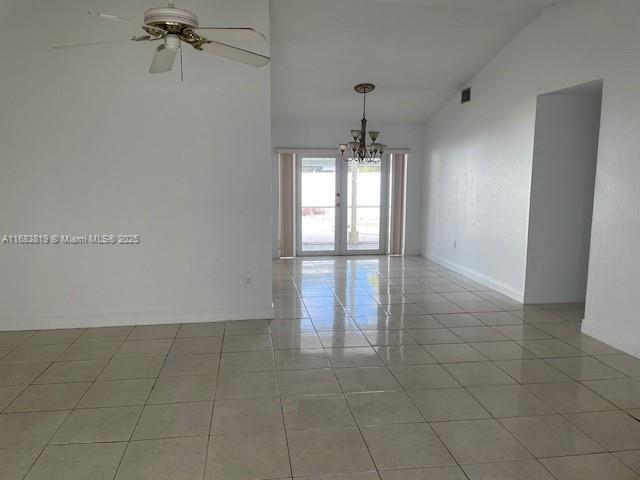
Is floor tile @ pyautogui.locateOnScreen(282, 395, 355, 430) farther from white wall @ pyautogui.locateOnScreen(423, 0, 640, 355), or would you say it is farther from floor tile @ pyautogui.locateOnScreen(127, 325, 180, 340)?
white wall @ pyautogui.locateOnScreen(423, 0, 640, 355)

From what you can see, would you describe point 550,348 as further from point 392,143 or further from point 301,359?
point 392,143

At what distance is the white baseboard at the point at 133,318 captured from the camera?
4.18 m

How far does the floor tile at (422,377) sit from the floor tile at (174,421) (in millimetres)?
1261

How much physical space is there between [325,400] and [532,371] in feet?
5.00

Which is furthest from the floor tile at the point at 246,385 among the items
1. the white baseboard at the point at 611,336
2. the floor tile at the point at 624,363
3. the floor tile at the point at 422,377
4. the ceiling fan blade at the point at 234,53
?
the white baseboard at the point at 611,336

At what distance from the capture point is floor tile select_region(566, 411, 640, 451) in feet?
8.02

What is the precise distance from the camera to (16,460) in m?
2.25

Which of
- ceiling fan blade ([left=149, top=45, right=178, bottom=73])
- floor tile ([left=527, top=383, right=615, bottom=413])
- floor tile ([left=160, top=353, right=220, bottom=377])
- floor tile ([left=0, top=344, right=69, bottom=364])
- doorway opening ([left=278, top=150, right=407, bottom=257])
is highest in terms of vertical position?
ceiling fan blade ([left=149, top=45, right=178, bottom=73])

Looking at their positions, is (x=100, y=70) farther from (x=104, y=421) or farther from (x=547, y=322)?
(x=547, y=322)

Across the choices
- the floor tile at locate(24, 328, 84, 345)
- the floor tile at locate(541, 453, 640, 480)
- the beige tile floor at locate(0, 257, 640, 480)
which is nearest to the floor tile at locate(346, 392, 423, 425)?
the beige tile floor at locate(0, 257, 640, 480)

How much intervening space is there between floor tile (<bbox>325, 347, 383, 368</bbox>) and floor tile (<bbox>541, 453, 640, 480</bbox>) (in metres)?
1.40

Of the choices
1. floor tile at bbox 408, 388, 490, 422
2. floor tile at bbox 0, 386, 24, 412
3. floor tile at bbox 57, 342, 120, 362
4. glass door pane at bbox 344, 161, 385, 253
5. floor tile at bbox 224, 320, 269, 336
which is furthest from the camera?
glass door pane at bbox 344, 161, 385, 253

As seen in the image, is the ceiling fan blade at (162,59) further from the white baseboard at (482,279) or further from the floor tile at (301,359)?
the white baseboard at (482,279)

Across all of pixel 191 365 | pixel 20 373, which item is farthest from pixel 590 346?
pixel 20 373
